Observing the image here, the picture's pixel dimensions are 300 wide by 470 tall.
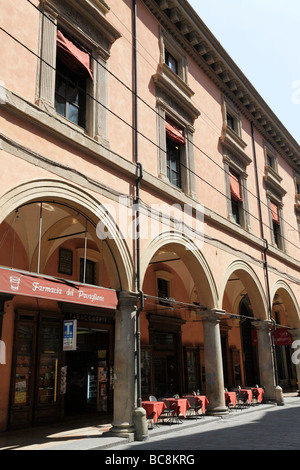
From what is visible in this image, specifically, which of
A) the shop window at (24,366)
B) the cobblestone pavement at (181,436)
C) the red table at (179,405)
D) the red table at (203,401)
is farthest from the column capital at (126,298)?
the red table at (203,401)

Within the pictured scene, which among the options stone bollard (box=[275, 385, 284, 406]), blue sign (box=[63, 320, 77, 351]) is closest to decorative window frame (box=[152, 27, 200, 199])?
blue sign (box=[63, 320, 77, 351])

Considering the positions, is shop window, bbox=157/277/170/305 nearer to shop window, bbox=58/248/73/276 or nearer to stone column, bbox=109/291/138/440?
shop window, bbox=58/248/73/276

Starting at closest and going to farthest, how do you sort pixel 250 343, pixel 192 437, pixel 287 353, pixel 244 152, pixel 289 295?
1. pixel 192 437
2. pixel 244 152
3. pixel 289 295
4. pixel 250 343
5. pixel 287 353

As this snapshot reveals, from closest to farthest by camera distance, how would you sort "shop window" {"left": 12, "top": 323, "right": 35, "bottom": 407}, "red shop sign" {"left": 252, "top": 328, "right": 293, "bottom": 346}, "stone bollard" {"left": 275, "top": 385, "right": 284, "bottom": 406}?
"shop window" {"left": 12, "top": 323, "right": 35, "bottom": 407}
"stone bollard" {"left": 275, "top": 385, "right": 284, "bottom": 406}
"red shop sign" {"left": 252, "top": 328, "right": 293, "bottom": 346}

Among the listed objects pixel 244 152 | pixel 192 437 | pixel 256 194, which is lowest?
pixel 192 437

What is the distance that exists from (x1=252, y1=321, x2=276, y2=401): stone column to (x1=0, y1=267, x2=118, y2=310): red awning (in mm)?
9472

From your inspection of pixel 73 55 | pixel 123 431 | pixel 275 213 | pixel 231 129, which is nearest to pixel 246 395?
pixel 123 431

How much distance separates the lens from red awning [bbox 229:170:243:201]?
17984 millimetres

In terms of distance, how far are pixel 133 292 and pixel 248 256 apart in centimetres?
850

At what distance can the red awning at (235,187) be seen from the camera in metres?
18.0

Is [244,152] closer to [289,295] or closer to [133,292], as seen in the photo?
[289,295]

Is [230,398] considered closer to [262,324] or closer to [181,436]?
[262,324]

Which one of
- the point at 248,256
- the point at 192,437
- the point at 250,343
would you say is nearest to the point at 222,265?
the point at 248,256

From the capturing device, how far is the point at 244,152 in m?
19.5
